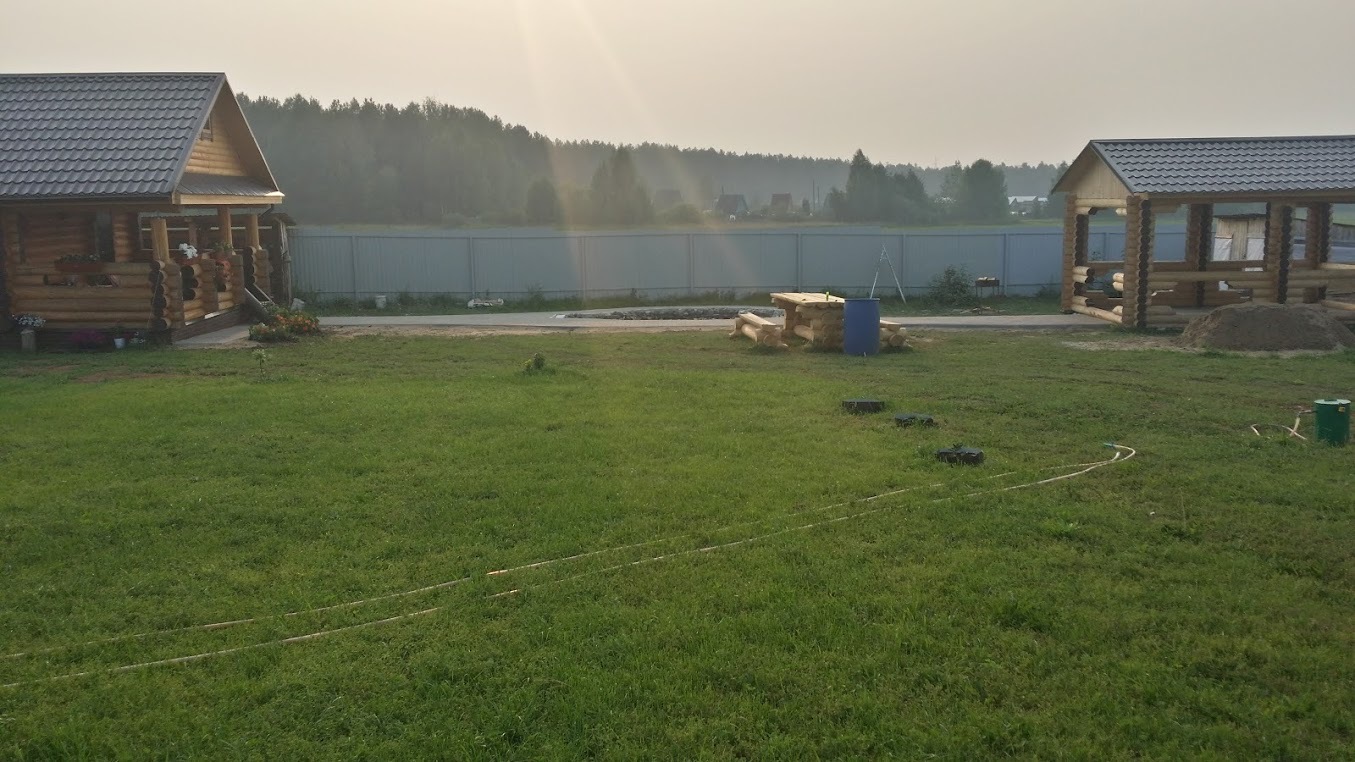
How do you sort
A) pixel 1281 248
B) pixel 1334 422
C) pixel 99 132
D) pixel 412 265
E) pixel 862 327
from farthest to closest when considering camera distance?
1. pixel 412 265
2. pixel 1281 248
3. pixel 99 132
4. pixel 862 327
5. pixel 1334 422

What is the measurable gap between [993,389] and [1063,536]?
573 cm

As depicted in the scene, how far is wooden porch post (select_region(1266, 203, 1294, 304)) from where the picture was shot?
1938 cm

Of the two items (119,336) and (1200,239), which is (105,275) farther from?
(1200,239)

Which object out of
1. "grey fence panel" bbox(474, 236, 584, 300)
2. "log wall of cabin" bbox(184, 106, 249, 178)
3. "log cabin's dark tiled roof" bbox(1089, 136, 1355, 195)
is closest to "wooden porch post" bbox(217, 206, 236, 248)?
"log wall of cabin" bbox(184, 106, 249, 178)

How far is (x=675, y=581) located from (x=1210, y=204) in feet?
58.7

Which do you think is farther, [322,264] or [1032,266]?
[1032,266]

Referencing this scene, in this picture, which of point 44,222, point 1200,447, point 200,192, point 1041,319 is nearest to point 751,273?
point 1041,319

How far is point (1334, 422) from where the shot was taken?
8.84m

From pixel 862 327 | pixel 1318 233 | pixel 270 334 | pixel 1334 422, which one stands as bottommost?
pixel 1334 422

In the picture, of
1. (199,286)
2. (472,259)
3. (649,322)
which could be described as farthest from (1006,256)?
(199,286)

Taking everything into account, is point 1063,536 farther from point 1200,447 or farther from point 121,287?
point 121,287

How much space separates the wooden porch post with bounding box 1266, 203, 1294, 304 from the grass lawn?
9.76 meters

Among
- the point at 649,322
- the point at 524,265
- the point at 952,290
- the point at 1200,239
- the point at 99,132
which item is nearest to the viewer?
the point at 99,132

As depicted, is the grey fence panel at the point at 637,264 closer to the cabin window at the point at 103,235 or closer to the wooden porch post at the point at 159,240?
the cabin window at the point at 103,235
